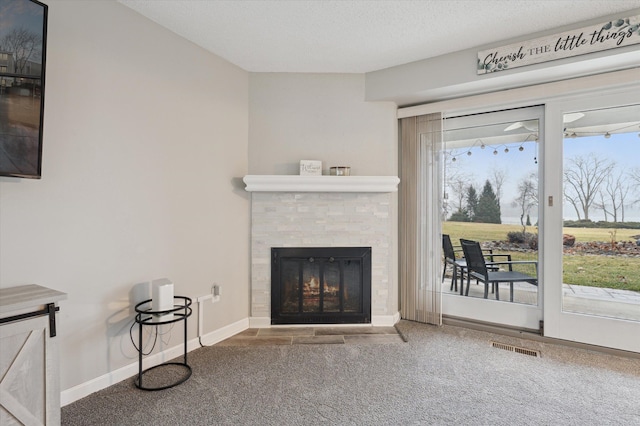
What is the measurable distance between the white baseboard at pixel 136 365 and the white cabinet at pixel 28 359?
51 cm

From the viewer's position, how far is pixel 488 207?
3.20 metres

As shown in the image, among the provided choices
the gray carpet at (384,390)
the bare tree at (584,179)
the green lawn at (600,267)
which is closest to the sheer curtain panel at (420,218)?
the gray carpet at (384,390)

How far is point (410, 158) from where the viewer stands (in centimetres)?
338

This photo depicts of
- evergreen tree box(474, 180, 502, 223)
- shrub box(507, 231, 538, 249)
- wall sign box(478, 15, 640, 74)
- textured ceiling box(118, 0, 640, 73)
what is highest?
textured ceiling box(118, 0, 640, 73)

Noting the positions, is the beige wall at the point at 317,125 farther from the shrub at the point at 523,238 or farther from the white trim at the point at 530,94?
the shrub at the point at 523,238

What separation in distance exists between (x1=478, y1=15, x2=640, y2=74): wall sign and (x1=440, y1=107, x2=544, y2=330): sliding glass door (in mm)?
555

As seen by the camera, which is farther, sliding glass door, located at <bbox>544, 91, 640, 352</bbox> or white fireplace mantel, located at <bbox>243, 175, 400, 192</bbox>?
white fireplace mantel, located at <bbox>243, 175, 400, 192</bbox>

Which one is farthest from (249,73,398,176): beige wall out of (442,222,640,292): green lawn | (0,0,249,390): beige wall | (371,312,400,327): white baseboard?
(442,222,640,292): green lawn

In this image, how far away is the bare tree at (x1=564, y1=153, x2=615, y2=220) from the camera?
2719 millimetres

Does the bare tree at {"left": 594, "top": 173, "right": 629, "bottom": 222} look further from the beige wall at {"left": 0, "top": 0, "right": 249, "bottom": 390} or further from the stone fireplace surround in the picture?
the beige wall at {"left": 0, "top": 0, "right": 249, "bottom": 390}

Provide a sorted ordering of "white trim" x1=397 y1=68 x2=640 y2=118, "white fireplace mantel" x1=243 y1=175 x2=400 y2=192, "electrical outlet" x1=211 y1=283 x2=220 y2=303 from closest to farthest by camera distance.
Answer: "white trim" x1=397 y1=68 x2=640 y2=118 < "electrical outlet" x1=211 y1=283 x2=220 y2=303 < "white fireplace mantel" x1=243 y1=175 x2=400 y2=192

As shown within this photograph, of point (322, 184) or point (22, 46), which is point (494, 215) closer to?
point (322, 184)

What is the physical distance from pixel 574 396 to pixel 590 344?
927 mm

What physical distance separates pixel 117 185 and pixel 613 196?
12.4ft
